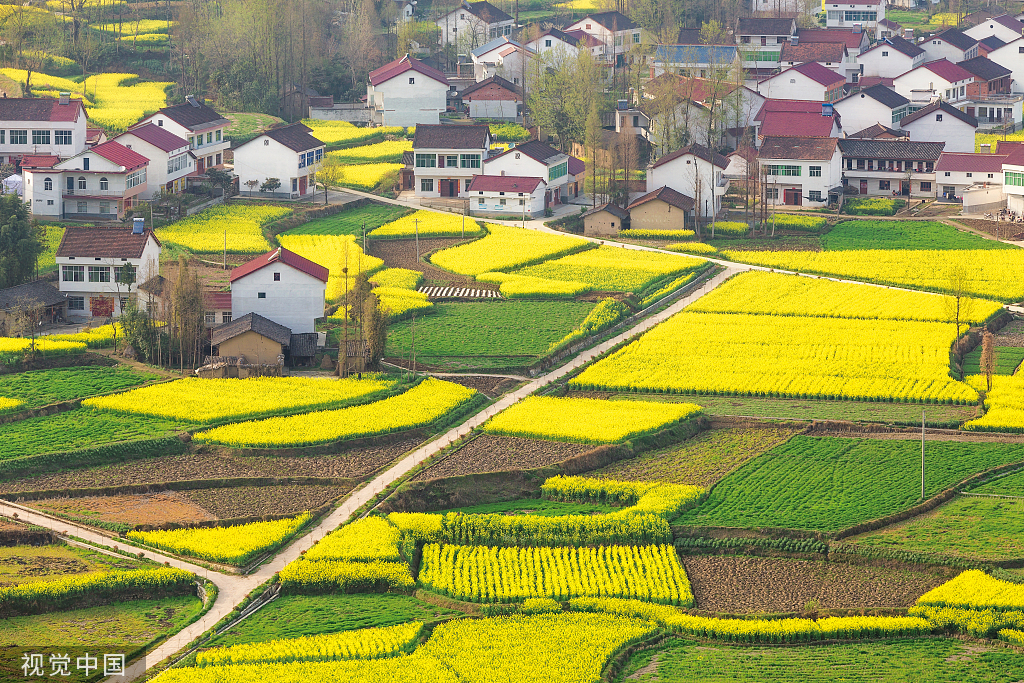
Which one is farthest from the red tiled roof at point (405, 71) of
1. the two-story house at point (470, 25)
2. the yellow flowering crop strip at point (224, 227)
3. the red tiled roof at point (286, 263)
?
the red tiled roof at point (286, 263)

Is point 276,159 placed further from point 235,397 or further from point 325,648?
point 325,648

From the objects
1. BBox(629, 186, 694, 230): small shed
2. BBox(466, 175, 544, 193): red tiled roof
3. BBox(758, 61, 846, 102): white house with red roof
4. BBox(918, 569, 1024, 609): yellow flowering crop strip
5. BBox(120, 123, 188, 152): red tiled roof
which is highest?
BBox(758, 61, 846, 102): white house with red roof

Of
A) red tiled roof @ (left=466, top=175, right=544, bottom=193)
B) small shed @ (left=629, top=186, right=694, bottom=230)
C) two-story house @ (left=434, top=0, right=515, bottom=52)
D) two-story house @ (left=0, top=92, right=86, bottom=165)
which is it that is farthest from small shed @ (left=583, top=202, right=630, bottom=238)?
two-story house @ (left=434, top=0, right=515, bottom=52)

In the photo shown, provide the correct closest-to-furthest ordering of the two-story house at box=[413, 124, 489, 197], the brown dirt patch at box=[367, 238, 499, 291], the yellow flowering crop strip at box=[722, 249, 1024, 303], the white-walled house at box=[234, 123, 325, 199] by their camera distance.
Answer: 1. the yellow flowering crop strip at box=[722, 249, 1024, 303]
2. the brown dirt patch at box=[367, 238, 499, 291]
3. the white-walled house at box=[234, 123, 325, 199]
4. the two-story house at box=[413, 124, 489, 197]

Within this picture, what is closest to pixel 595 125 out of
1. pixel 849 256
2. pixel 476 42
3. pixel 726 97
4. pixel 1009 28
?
pixel 726 97

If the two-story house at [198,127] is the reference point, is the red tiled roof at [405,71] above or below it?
above

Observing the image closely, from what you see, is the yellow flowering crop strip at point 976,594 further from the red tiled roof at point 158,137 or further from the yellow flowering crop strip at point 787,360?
the red tiled roof at point 158,137

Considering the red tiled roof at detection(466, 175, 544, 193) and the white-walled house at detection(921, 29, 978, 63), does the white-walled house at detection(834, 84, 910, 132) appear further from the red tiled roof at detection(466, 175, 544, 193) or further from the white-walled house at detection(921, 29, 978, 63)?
the red tiled roof at detection(466, 175, 544, 193)
